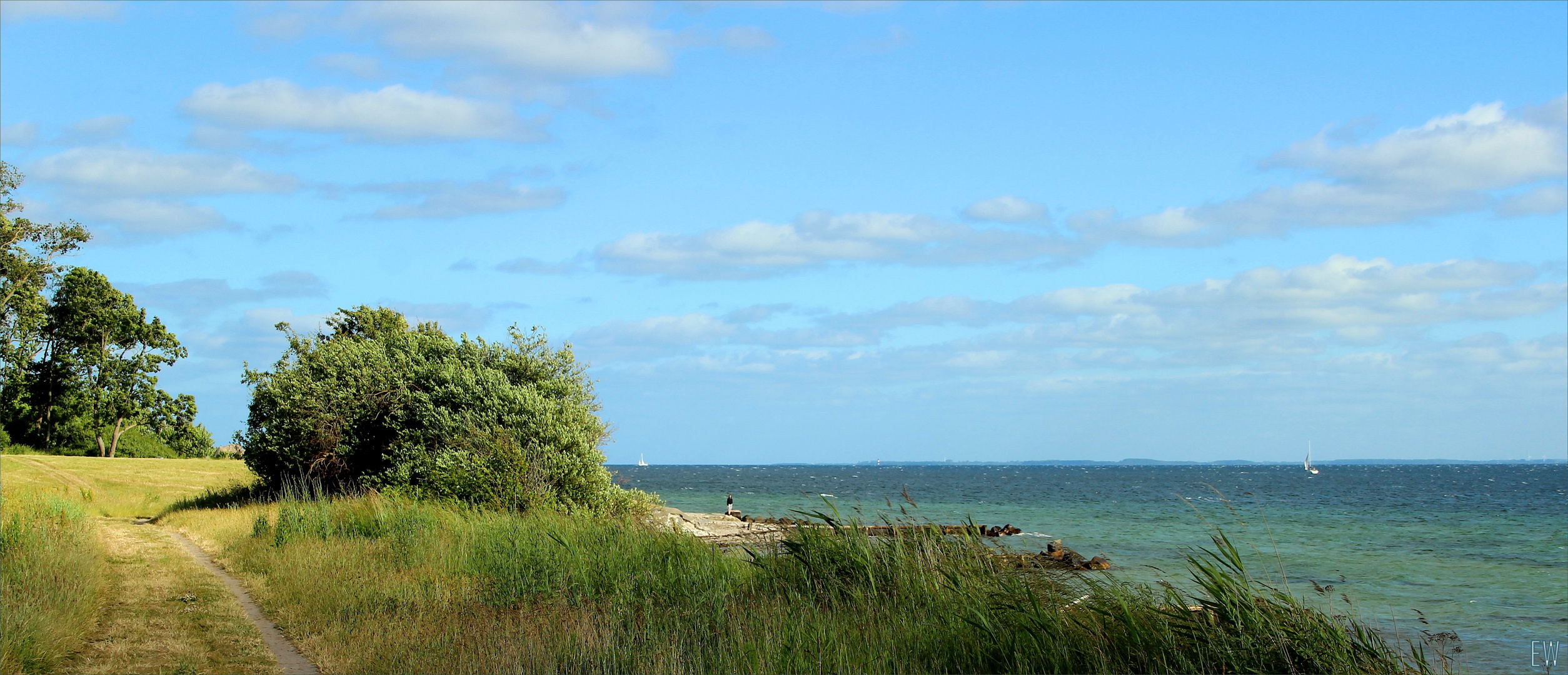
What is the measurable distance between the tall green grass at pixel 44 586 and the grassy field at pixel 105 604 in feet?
0.05

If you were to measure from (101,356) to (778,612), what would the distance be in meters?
56.8

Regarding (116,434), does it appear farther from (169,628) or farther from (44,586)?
(169,628)

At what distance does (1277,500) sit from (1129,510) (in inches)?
884

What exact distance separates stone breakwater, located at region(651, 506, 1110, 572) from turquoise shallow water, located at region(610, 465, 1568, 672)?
913 mm

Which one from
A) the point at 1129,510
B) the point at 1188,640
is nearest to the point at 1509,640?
the point at 1188,640

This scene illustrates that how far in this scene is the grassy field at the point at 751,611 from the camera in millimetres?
7699

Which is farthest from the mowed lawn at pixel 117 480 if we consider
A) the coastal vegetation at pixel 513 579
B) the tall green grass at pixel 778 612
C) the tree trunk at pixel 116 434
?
the tall green grass at pixel 778 612

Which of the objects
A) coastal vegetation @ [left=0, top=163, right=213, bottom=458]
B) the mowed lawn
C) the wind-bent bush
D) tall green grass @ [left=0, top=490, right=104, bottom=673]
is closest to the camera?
tall green grass @ [left=0, top=490, right=104, bottom=673]

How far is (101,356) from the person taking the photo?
52.8 meters

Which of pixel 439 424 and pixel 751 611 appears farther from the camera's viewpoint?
pixel 439 424

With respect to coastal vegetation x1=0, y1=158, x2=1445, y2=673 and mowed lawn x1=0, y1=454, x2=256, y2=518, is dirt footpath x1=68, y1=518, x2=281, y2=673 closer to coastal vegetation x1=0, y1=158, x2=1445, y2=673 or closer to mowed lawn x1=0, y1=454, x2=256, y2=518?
coastal vegetation x1=0, y1=158, x2=1445, y2=673

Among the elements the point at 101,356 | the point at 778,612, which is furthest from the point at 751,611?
the point at 101,356

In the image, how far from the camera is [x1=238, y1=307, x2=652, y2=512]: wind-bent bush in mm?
19906

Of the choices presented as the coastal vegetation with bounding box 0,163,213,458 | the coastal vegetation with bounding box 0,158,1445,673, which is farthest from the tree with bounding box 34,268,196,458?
the coastal vegetation with bounding box 0,158,1445,673
